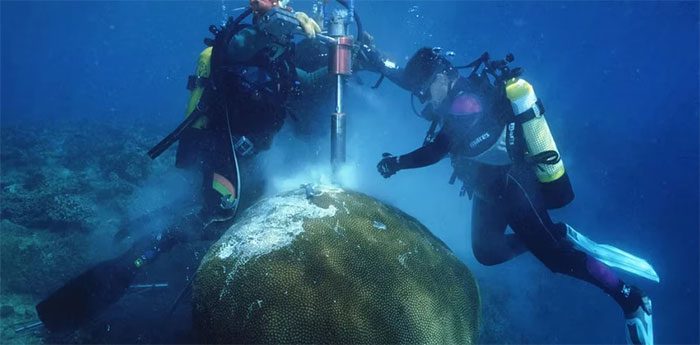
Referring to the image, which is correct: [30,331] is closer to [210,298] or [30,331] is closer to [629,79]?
[210,298]

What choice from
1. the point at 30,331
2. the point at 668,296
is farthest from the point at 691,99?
the point at 30,331

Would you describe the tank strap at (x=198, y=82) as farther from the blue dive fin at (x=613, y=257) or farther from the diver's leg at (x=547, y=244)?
the blue dive fin at (x=613, y=257)

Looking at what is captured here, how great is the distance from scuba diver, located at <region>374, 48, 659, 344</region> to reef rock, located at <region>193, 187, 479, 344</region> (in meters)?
1.65

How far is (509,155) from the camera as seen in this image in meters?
4.71

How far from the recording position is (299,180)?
557cm

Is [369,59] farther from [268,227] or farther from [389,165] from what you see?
[268,227]

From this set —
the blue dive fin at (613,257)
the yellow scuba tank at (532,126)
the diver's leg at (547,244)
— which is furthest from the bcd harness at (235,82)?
the blue dive fin at (613,257)

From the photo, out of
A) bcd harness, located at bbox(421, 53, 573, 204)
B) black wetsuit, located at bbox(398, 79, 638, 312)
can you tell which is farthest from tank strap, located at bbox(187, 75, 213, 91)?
bcd harness, located at bbox(421, 53, 573, 204)

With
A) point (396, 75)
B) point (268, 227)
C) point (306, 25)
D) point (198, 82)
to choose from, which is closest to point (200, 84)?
point (198, 82)

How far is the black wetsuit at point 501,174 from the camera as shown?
4625 mm

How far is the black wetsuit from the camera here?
4625mm

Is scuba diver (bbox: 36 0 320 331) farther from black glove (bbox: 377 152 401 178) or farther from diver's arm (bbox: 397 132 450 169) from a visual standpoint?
diver's arm (bbox: 397 132 450 169)

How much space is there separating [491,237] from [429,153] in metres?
2.29

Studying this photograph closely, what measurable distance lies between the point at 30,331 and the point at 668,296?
28.4 meters
